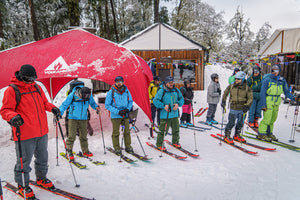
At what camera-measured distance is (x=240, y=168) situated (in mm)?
4234

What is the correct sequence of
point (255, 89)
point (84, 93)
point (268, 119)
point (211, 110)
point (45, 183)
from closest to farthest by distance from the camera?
1. point (45, 183)
2. point (84, 93)
3. point (268, 119)
4. point (255, 89)
5. point (211, 110)

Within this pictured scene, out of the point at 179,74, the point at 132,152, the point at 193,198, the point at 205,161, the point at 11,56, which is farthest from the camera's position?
the point at 179,74

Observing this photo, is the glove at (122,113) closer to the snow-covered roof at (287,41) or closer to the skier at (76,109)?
the skier at (76,109)

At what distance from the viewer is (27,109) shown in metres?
3.13

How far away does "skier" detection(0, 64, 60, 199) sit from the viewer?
2939 mm

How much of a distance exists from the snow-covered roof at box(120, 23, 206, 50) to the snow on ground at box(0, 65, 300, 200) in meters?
11.2

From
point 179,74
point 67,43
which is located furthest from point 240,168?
point 179,74

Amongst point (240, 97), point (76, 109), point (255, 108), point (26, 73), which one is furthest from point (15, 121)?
point (255, 108)

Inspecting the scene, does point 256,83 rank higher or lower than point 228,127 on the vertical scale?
higher

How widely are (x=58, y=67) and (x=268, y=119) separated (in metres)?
6.55

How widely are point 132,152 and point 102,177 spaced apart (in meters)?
1.19

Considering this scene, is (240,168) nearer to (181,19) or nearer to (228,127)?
(228,127)

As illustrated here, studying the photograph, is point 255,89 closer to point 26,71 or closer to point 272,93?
point 272,93

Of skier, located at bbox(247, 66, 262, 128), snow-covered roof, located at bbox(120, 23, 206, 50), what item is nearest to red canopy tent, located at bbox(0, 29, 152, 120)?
skier, located at bbox(247, 66, 262, 128)
